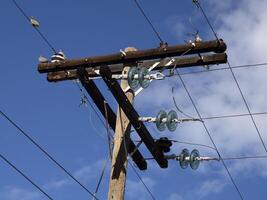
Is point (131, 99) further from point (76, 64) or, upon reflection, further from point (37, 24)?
point (37, 24)

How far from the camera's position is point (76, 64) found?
1066 centimetres

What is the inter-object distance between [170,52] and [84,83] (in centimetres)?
151

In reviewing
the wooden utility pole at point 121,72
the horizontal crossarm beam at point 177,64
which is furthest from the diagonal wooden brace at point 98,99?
the horizontal crossarm beam at point 177,64

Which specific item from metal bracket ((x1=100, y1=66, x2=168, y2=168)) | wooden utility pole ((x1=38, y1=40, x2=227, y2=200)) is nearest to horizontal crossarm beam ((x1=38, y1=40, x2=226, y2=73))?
wooden utility pole ((x1=38, y1=40, x2=227, y2=200))

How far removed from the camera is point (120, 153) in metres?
10.5

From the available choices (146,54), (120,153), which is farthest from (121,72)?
(120,153)

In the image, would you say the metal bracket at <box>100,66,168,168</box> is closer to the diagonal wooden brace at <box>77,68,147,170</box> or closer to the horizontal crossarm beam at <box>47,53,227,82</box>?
the diagonal wooden brace at <box>77,68,147,170</box>

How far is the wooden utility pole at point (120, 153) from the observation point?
10.0 m

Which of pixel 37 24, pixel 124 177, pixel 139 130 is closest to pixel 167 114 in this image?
pixel 139 130

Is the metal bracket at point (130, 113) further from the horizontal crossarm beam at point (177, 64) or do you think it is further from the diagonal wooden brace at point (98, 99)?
the horizontal crossarm beam at point (177, 64)

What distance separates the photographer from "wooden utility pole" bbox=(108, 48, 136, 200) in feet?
32.8

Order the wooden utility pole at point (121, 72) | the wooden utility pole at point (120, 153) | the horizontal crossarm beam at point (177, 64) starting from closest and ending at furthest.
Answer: the wooden utility pole at point (120, 153) < the wooden utility pole at point (121, 72) < the horizontal crossarm beam at point (177, 64)

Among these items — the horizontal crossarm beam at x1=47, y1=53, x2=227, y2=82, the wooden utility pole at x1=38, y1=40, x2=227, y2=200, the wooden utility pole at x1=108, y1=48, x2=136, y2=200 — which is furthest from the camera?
the horizontal crossarm beam at x1=47, y1=53, x2=227, y2=82

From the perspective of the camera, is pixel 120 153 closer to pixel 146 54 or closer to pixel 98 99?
pixel 98 99
